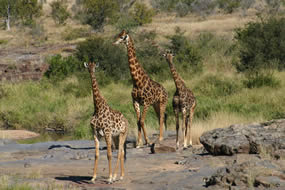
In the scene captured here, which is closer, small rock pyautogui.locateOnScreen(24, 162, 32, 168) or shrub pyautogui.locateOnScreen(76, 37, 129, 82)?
small rock pyautogui.locateOnScreen(24, 162, 32, 168)

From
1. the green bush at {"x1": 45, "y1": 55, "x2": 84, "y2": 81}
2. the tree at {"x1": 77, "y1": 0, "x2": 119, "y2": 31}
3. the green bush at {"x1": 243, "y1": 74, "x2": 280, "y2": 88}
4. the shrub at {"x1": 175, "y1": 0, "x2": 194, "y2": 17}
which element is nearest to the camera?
the green bush at {"x1": 243, "y1": 74, "x2": 280, "y2": 88}

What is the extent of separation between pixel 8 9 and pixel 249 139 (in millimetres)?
51529

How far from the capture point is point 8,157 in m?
13.3

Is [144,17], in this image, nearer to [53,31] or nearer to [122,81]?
[53,31]

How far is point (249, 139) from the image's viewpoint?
36.1 ft

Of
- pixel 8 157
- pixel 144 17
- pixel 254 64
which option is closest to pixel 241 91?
pixel 254 64

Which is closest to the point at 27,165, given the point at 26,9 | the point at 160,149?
the point at 160,149

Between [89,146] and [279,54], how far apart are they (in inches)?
541

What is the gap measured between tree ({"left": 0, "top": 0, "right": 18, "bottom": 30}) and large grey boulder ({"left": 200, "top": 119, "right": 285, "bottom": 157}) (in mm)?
49125

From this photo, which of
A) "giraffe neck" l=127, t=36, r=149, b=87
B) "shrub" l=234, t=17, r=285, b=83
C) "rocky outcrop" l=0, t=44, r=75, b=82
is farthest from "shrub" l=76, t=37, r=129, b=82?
"giraffe neck" l=127, t=36, r=149, b=87

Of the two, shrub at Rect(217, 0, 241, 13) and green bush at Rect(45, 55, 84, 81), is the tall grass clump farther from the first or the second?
shrub at Rect(217, 0, 241, 13)

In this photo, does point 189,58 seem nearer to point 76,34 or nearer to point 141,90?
point 141,90

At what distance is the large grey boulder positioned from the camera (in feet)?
35.0

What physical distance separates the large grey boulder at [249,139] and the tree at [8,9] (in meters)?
49.1
